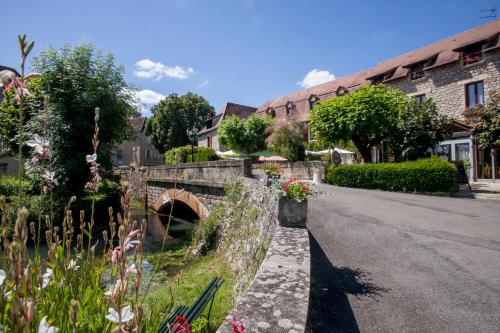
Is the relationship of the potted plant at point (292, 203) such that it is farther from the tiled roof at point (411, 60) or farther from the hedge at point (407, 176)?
the tiled roof at point (411, 60)

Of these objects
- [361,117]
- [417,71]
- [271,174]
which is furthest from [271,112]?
[271,174]

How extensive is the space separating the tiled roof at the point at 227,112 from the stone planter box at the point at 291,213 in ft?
122

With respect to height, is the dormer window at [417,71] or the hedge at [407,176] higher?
the dormer window at [417,71]

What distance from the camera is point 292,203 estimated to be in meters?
4.60

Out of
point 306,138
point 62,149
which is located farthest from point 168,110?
point 62,149

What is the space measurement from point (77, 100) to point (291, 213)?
1272 centimetres

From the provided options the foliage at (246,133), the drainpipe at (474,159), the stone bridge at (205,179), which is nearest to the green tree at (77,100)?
the stone bridge at (205,179)

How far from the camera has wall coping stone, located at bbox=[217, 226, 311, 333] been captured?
1.91 m

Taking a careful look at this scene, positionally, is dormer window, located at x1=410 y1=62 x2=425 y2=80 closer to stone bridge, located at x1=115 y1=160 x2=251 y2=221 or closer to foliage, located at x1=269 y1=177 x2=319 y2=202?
stone bridge, located at x1=115 y1=160 x2=251 y2=221

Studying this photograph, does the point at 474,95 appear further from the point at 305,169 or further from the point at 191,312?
the point at 191,312

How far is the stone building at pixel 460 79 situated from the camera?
18266mm

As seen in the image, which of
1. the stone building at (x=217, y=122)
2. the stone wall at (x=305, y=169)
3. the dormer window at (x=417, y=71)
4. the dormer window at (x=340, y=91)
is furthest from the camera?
the stone building at (x=217, y=122)

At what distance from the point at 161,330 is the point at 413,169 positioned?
1347 cm

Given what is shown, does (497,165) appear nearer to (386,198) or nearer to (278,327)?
Result: (386,198)
